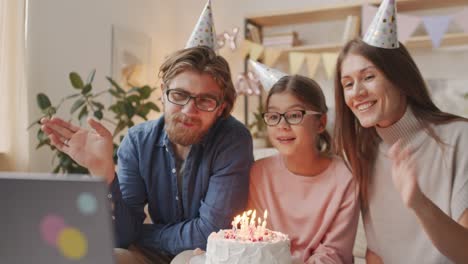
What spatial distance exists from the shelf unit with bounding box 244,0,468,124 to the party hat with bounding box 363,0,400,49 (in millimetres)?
2293

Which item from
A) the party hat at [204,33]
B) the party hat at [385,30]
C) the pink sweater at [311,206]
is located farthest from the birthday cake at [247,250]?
the party hat at [204,33]

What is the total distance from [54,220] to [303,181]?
3.56 ft

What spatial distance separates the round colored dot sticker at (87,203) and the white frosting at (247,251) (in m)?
0.58

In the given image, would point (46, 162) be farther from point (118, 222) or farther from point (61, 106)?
point (118, 222)

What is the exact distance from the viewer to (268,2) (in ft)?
14.3

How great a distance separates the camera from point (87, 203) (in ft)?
2.00

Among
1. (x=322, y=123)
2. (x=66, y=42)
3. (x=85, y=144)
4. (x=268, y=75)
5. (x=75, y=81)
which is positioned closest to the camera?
(x=85, y=144)

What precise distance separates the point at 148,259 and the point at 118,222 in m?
0.20

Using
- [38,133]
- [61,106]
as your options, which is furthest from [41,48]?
[38,133]

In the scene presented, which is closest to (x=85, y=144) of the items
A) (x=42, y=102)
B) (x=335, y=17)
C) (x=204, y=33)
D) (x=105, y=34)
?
(x=204, y=33)

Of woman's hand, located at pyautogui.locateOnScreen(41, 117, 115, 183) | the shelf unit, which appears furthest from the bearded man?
the shelf unit

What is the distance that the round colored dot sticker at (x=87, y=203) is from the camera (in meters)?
→ 0.60

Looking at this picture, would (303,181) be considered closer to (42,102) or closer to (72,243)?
(72,243)

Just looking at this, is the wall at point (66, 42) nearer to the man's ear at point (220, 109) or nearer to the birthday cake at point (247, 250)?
the man's ear at point (220, 109)
